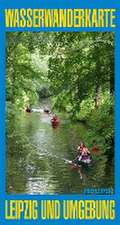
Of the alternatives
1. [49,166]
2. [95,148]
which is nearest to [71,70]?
[95,148]

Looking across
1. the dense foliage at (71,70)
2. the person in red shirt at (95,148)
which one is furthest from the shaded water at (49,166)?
the dense foliage at (71,70)

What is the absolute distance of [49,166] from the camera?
2741 centimetres

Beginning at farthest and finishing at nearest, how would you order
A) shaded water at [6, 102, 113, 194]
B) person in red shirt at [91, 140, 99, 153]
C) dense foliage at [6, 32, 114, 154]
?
1. person in red shirt at [91, 140, 99, 153]
2. dense foliage at [6, 32, 114, 154]
3. shaded water at [6, 102, 113, 194]

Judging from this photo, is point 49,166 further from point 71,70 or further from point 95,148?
point 71,70

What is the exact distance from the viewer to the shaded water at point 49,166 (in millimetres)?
22562

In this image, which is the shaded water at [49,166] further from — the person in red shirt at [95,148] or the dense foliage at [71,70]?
the dense foliage at [71,70]

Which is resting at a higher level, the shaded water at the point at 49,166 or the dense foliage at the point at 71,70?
the dense foliage at the point at 71,70

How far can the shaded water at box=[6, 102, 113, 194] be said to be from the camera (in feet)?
74.0

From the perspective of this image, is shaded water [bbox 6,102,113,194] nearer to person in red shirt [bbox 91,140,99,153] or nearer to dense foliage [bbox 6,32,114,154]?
person in red shirt [bbox 91,140,99,153]

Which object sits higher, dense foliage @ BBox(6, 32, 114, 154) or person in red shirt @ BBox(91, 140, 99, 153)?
dense foliage @ BBox(6, 32, 114, 154)

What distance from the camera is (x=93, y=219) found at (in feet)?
49.8

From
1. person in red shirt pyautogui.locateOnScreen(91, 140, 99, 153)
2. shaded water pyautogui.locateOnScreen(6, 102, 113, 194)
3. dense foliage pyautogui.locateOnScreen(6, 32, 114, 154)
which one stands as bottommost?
shaded water pyautogui.locateOnScreen(6, 102, 113, 194)

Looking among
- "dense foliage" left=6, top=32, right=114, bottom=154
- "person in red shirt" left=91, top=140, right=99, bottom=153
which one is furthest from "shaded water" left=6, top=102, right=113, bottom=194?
"dense foliage" left=6, top=32, right=114, bottom=154

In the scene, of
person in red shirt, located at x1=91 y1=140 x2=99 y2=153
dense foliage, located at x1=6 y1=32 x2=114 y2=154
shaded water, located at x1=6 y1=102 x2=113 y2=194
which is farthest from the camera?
person in red shirt, located at x1=91 y1=140 x2=99 y2=153
